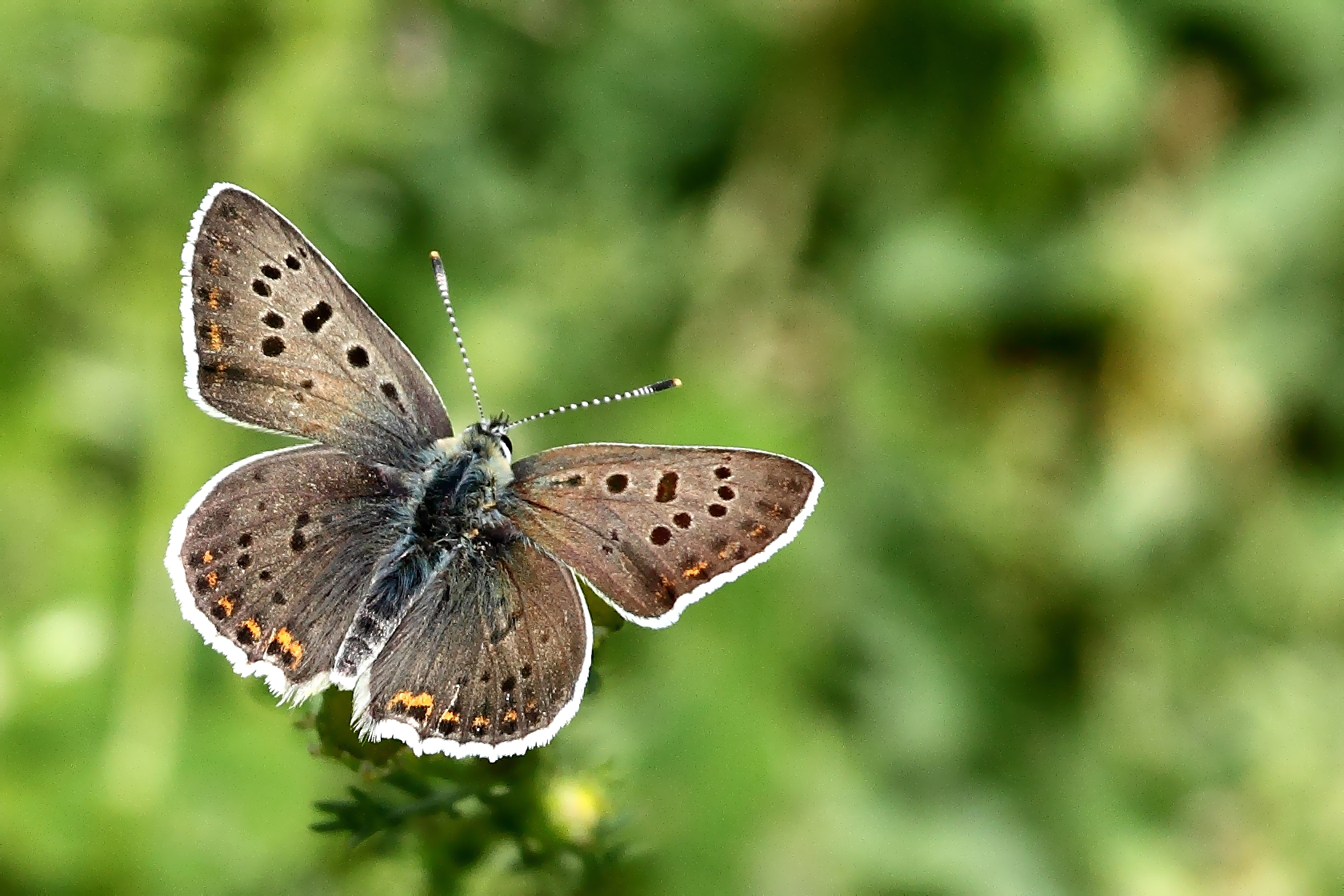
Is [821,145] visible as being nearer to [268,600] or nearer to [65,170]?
[65,170]

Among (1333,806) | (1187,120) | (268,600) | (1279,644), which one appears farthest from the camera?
(1187,120)

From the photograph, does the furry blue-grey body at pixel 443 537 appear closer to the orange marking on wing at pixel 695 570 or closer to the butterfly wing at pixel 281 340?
the butterfly wing at pixel 281 340

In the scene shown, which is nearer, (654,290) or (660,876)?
(660,876)

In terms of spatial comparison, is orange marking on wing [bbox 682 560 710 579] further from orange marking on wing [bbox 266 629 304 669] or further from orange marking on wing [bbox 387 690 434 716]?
orange marking on wing [bbox 266 629 304 669]

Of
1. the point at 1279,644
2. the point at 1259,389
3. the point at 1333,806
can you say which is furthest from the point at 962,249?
the point at 1333,806

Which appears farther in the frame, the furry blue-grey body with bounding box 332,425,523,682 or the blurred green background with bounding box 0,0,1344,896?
the blurred green background with bounding box 0,0,1344,896

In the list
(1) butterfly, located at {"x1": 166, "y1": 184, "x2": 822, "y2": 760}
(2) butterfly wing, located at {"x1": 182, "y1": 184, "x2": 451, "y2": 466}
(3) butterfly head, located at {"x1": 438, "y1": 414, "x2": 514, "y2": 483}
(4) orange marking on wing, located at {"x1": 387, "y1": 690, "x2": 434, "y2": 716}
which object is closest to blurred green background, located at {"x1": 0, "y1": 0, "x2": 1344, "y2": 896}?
(3) butterfly head, located at {"x1": 438, "y1": 414, "x2": 514, "y2": 483}

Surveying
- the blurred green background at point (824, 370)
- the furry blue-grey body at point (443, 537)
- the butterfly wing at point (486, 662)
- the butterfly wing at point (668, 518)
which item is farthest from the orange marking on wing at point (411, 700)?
the blurred green background at point (824, 370)

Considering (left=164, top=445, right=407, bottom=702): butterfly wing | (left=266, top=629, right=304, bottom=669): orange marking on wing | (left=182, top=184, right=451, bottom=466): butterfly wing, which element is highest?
(left=182, top=184, right=451, bottom=466): butterfly wing
